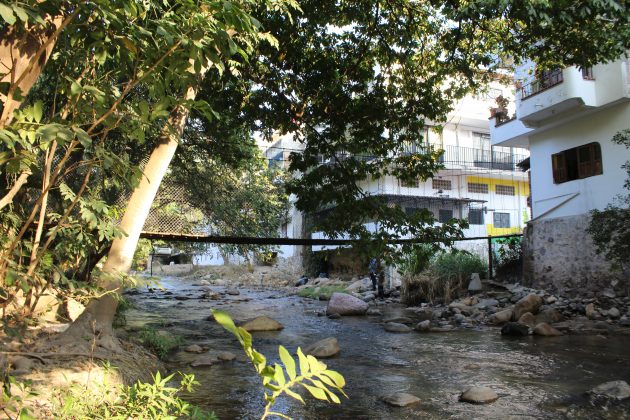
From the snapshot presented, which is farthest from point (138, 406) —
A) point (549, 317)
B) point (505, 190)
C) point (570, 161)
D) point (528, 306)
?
point (505, 190)

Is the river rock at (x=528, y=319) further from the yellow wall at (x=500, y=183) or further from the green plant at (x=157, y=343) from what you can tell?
the yellow wall at (x=500, y=183)

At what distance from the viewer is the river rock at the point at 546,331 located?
8281 mm

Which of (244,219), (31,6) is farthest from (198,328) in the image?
(31,6)

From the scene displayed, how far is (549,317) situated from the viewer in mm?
9422

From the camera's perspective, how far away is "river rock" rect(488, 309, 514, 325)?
9648 mm

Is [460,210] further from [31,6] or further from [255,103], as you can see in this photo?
[31,6]

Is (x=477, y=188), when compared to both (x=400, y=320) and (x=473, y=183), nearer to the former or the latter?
(x=473, y=183)

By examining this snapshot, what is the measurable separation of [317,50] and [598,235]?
5995mm

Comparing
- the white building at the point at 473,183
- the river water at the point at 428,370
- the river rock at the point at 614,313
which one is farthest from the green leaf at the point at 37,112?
the white building at the point at 473,183

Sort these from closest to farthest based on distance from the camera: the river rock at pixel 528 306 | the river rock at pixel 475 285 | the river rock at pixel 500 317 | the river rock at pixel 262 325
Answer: the river rock at pixel 262 325, the river rock at pixel 500 317, the river rock at pixel 528 306, the river rock at pixel 475 285

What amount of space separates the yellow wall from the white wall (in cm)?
736

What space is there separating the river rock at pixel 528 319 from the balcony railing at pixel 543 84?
200 inches

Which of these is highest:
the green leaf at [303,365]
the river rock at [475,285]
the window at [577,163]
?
the window at [577,163]

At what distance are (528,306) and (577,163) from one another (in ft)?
14.2
